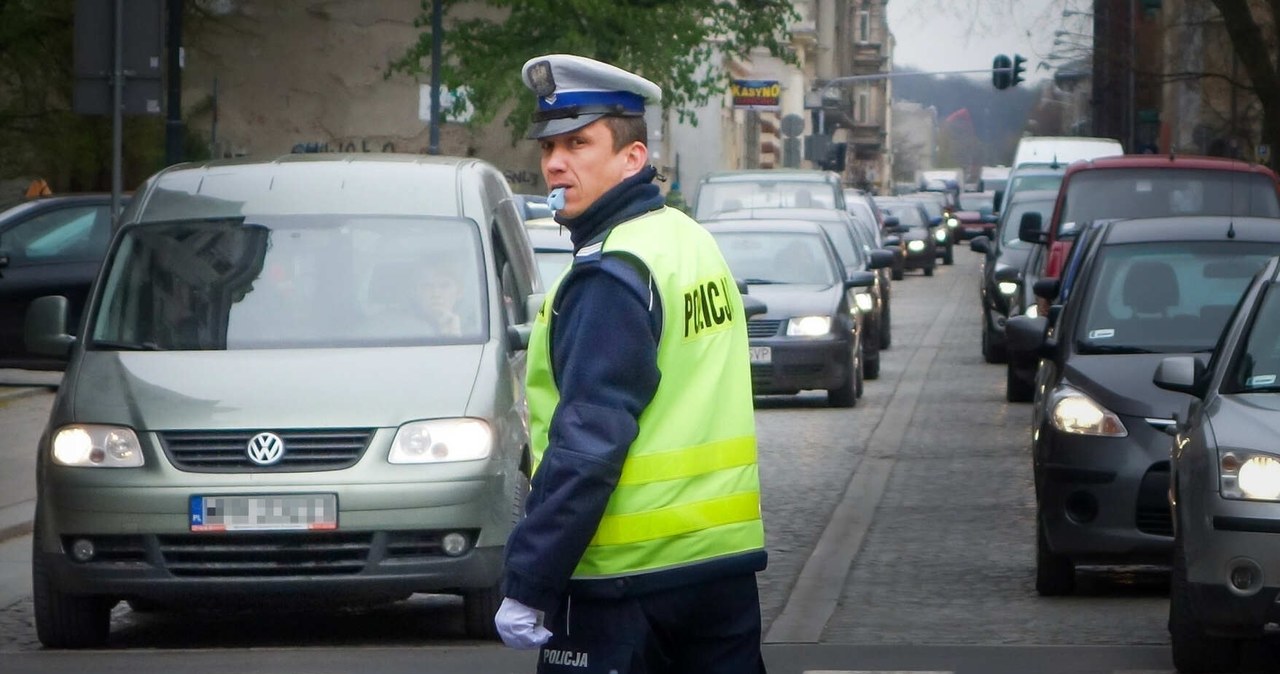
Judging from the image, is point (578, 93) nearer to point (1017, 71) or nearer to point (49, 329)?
point (49, 329)

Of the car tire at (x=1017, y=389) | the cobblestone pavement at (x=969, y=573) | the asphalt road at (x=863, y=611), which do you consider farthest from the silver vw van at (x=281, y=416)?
the car tire at (x=1017, y=389)

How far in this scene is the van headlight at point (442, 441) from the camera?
8.42 meters

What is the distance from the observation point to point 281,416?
8422mm

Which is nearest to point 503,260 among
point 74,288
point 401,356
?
point 401,356

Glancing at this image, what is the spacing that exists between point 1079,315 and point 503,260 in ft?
8.52

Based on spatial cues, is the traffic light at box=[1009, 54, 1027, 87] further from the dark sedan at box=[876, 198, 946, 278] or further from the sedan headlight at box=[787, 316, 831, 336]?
the sedan headlight at box=[787, 316, 831, 336]

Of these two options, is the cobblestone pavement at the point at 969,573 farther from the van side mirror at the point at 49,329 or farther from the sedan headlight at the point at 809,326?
the van side mirror at the point at 49,329

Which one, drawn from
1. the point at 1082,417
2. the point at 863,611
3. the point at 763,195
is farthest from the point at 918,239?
the point at 863,611

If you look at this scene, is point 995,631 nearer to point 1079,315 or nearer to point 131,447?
point 1079,315

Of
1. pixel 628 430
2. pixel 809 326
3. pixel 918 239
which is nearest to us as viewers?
pixel 628 430

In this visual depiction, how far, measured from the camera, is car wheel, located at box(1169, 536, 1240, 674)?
7.62 metres

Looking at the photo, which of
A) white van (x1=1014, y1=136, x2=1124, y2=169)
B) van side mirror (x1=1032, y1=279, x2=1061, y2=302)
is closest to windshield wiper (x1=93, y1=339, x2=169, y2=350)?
van side mirror (x1=1032, y1=279, x2=1061, y2=302)

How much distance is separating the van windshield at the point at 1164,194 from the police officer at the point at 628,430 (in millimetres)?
15654

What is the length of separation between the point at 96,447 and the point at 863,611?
123 inches
